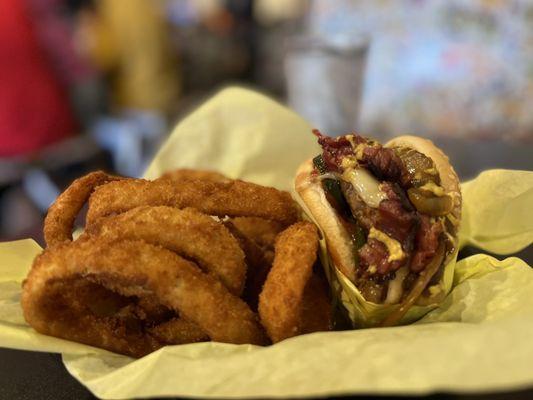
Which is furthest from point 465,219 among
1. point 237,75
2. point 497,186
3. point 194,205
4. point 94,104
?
point 237,75

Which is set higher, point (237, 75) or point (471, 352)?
point (471, 352)

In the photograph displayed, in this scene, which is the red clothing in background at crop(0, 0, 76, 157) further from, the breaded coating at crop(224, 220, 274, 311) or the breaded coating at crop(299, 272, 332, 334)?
the breaded coating at crop(299, 272, 332, 334)

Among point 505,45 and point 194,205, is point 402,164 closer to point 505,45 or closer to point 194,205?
point 194,205

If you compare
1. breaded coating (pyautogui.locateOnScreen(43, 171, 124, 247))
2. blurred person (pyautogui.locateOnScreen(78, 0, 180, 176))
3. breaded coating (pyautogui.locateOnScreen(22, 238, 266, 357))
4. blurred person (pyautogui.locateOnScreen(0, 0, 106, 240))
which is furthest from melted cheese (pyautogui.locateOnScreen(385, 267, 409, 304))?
blurred person (pyautogui.locateOnScreen(78, 0, 180, 176))

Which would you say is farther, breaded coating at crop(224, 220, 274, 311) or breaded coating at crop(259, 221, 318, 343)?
breaded coating at crop(224, 220, 274, 311)

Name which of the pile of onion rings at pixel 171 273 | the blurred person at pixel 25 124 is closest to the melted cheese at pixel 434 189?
the pile of onion rings at pixel 171 273

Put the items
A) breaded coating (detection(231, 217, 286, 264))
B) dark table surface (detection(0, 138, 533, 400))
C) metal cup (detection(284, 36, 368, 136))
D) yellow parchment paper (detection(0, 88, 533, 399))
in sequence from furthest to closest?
1. metal cup (detection(284, 36, 368, 136))
2. breaded coating (detection(231, 217, 286, 264))
3. dark table surface (detection(0, 138, 533, 400))
4. yellow parchment paper (detection(0, 88, 533, 399))
